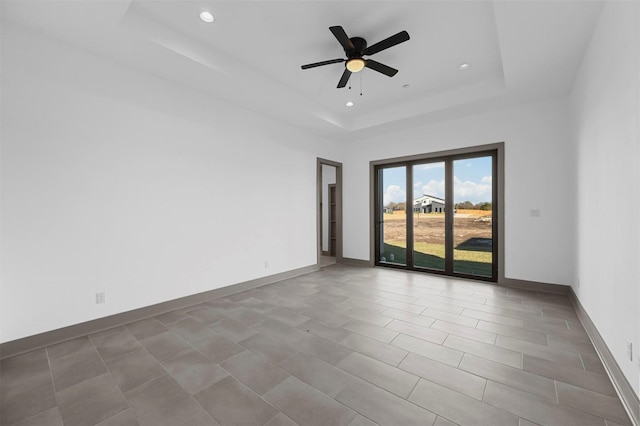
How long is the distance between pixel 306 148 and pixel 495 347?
4.60 meters

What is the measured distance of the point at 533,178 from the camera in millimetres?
4332

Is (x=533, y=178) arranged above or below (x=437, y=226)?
above

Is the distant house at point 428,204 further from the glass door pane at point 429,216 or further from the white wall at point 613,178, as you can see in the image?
the white wall at point 613,178

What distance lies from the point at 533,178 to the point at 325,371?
174 inches

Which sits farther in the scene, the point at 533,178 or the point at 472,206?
the point at 472,206

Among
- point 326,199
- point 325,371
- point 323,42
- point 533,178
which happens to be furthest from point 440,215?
point 325,371

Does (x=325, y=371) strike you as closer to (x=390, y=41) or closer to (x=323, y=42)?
(x=390, y=41)

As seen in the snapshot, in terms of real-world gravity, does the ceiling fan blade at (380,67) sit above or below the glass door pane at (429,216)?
above

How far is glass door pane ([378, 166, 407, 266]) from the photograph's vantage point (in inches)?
233

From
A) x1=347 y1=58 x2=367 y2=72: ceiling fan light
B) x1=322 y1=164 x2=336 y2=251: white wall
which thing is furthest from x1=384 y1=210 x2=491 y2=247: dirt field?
x1=347 y1=58 x2=367 y2=72: ceiling fan light

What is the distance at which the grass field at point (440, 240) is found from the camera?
16.3 ft

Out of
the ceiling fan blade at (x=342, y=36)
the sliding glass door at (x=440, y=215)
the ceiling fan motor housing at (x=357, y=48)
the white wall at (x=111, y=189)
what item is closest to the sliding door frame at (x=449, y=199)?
the sliding glass door at (x=440, y=215)

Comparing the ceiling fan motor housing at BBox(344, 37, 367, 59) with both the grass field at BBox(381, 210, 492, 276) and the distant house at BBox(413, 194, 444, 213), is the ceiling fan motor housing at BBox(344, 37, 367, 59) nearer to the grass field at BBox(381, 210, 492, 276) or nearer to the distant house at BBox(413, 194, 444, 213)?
the distant house at BBox(413, 194, 444, 213)

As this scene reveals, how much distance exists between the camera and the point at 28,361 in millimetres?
2393
